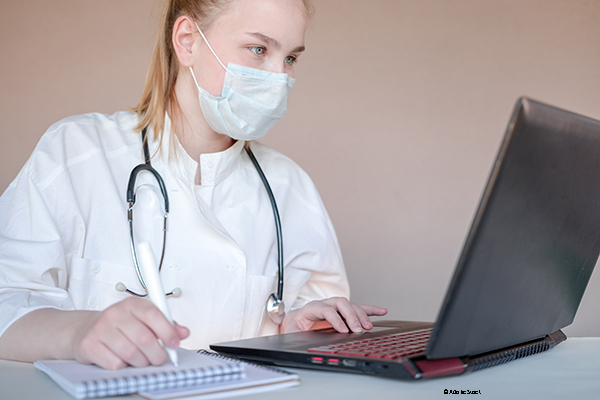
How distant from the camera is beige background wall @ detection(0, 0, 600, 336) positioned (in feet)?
8.75

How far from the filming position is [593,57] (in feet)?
9.21

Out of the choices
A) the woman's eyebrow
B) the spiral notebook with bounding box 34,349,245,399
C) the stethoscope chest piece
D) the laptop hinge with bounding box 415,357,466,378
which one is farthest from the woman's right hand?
the woman's eyebrow

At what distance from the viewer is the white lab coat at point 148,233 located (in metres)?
1.02

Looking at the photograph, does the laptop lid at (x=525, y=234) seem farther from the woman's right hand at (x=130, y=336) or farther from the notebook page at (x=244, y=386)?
the woman's right hand at (x=130, y=336)

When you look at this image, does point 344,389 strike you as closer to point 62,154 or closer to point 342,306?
point 342,306

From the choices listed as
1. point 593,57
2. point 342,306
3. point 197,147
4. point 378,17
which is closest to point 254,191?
point 197,147

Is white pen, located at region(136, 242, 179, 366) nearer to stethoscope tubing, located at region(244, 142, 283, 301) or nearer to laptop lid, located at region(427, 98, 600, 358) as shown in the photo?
laptop lid, located at region(427, 98, 600, 358)

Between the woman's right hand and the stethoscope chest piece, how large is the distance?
598mm

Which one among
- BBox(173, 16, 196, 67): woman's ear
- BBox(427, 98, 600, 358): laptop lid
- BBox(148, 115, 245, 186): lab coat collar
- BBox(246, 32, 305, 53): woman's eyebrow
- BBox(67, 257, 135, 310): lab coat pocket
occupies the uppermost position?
BBox(246, 32, 305, 53): woman's eyebrow

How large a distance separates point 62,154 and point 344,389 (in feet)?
2.66

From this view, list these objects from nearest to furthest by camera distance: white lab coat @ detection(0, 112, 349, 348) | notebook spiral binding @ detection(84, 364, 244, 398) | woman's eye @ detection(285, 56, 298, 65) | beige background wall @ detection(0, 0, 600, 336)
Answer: notebook spiral binding @ detection(84, 364, 244, 398) < white lab coat @ detection(0, 112, 349, 348) < woman's eye @ detection(285, 56, 298, 65) < beige background wall @ detection(0, 0, 600, 336)

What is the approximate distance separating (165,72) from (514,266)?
3.22ft

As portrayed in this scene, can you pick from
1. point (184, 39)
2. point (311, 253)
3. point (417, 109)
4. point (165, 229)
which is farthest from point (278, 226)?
point (417, 109)

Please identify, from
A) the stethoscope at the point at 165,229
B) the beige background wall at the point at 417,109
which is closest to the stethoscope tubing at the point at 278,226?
the stethoscope at the point at 165,229
